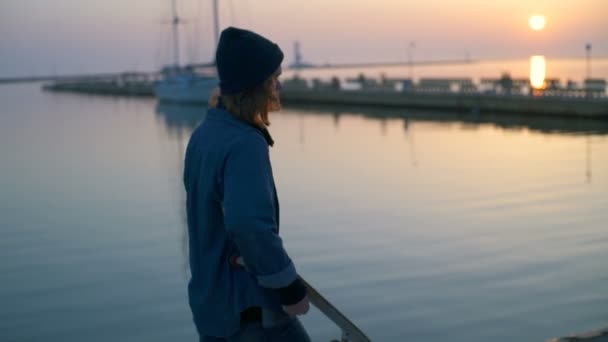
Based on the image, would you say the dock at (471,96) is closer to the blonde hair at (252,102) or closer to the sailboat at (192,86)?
A: the sailboat at (192,86)

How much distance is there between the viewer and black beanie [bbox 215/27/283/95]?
8.60 feet

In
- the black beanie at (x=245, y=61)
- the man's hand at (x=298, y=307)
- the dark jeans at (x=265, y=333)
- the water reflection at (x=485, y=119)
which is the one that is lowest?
the water reflection at (x=485, y=119)

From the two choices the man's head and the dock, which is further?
the dock

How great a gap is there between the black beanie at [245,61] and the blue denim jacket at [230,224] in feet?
0.36

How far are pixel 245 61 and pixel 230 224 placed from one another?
0.55 metres

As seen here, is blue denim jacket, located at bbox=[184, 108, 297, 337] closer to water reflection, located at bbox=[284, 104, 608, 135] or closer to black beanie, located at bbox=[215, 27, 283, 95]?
black beanie, located at bbox=[215, 27, 283, 95]

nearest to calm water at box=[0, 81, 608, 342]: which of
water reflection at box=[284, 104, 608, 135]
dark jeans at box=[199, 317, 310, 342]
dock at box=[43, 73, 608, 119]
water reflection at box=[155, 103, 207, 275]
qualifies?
water reflection at box=[155, 103, 207, 275]

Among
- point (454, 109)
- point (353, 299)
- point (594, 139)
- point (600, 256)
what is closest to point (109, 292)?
point (353, 299)

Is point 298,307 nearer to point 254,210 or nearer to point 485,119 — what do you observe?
point 254,210

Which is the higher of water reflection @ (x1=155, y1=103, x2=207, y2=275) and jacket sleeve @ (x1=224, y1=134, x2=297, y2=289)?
jacket sleeve @ (x1=224, y1=134, x2=297, y2=289)

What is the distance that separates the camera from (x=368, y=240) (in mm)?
9906

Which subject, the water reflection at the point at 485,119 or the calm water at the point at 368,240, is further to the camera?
the water reflection at the point at 485,119

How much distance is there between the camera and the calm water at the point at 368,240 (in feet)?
22.8

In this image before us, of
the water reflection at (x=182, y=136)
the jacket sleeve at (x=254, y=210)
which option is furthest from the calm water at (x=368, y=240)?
the jacket sleeve at (x=254, y=210)
